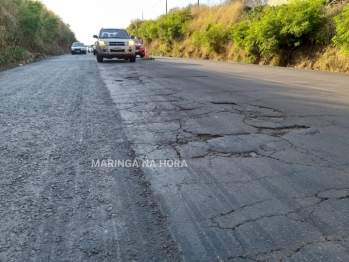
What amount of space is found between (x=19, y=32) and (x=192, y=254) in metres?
21.6

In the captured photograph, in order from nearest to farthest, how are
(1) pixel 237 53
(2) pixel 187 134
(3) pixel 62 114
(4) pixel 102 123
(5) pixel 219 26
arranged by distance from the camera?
(2) pixel 187 134, (4) pixel 102 123, (3) pixel 62 114, (1) pixel 237 53, (5) pixel 219 26

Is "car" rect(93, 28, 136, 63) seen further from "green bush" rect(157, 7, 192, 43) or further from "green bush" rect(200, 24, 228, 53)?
"green bush" rect(157, 7, 192, 43)

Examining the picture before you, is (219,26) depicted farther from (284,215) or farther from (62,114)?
(284,215)

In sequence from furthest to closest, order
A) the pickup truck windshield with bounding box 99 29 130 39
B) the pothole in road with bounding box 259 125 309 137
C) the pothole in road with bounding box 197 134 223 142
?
the pickup truck windshield with bounding box 99 29 130 39
the pothole in road with bounding box 259 125 309 137
the pothole in road with bounding box 197 134 223 142

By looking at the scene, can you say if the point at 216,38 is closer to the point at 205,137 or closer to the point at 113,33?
the point at 113,33

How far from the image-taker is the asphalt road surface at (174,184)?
1.76 meters

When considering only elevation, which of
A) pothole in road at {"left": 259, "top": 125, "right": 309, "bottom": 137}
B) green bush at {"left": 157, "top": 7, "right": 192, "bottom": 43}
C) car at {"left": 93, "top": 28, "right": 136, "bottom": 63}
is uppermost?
green bush at {"left": 157, "top": 7, "right": 192, "bottom": 43}

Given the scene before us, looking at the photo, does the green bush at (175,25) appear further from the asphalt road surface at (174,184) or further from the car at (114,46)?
the asphalt road surface at (174,184)

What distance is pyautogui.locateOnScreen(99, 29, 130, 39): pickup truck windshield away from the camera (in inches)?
653

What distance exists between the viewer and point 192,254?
1689 millimetres

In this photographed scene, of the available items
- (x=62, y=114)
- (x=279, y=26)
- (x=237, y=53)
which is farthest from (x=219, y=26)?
(x=62, y=114)

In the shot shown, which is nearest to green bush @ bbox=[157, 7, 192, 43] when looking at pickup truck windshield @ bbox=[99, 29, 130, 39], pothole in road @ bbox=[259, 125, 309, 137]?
pickup truck windshield @ bbox=[99, 29, 130, 39]

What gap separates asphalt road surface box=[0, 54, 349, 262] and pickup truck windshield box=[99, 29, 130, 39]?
40.5 feet

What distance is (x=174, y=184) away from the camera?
2506 mm
